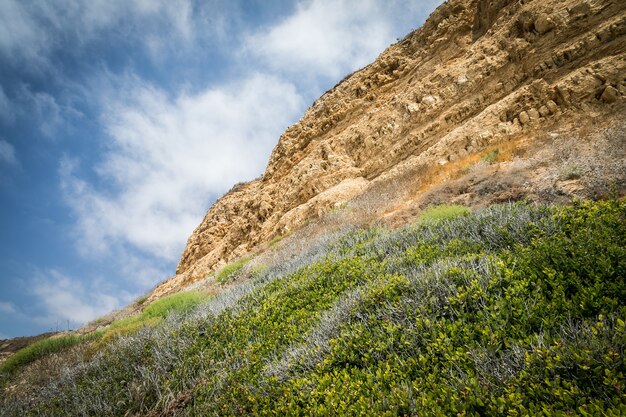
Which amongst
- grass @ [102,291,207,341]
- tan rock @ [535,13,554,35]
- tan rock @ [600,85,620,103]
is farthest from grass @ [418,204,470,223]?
tan rock @ [535,13,554,35]

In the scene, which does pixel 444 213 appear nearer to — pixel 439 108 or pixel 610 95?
pixel 610 95

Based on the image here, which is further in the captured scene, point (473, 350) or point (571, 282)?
point (571, 282)

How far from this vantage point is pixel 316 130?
20625 millimetres

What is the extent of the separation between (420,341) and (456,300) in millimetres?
544

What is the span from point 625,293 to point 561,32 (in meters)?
13.1

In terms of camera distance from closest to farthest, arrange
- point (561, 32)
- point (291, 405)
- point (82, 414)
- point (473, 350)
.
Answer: point (473, 350) → point (291, 405) → point (82, 414) → point (561, 32)

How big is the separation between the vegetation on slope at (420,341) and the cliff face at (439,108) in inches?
132

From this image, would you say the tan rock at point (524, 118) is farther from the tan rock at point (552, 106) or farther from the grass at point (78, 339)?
Result: the grass at point (78, 339)

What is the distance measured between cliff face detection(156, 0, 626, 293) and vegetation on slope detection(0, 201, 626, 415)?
3365 millimetres

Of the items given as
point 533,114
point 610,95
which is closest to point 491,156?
point 533,114

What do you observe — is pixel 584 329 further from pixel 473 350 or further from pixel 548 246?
pixel 548 246

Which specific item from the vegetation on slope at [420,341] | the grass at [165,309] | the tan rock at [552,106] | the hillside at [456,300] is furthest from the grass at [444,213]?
the tan rock at [552,106]

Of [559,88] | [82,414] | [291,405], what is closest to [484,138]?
[559,88]

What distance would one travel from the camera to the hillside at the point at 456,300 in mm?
2201
